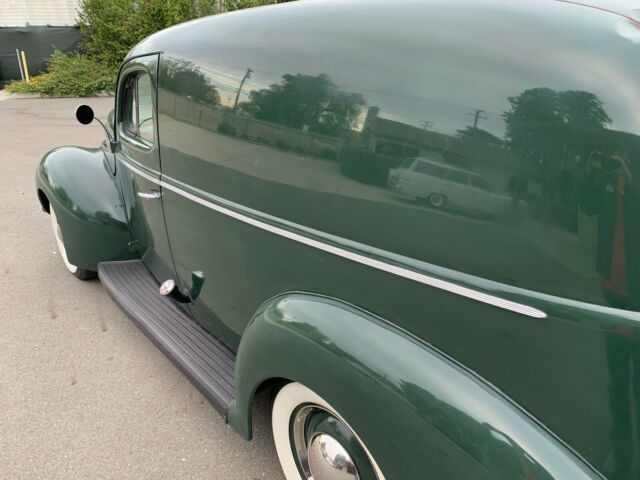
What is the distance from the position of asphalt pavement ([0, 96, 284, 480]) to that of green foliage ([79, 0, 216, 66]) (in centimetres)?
1508

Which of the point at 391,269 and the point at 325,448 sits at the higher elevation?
the point at 391,269

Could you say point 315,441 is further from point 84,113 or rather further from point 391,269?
point 84,113

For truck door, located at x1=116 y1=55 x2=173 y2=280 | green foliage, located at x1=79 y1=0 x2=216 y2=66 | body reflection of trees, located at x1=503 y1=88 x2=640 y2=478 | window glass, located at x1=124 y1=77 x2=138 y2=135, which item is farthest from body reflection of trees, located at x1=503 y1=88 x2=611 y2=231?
green foliage, located at x1=79 y1=0 x2=216 y2=66

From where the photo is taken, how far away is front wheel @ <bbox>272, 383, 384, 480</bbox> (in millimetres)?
1531

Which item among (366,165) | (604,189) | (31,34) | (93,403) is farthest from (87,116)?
(31,34)

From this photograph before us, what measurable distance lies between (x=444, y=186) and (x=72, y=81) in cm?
1732

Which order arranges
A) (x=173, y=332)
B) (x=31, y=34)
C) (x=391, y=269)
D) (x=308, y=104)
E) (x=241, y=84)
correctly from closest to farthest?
(x=391, y=269) < (x=308, y=104) < (x=241, y=84) < (x=173, y=332) < (x=31, y=34)

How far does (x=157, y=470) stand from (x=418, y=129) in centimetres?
190

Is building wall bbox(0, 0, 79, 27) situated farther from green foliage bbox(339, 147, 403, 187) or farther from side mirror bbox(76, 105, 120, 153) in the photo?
green foliage bbox(339, 147, 403, 187)

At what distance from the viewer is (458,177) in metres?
1.19

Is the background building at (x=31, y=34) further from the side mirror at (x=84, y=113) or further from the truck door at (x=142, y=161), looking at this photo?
the truck door at (x=142, y=161)

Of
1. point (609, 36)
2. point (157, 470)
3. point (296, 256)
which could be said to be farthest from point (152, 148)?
point (609, 36)

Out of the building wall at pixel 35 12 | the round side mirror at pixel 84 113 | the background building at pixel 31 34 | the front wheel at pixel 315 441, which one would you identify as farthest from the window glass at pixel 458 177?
the building wall at pixel 35 12

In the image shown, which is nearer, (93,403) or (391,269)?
(391,269)
